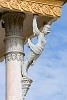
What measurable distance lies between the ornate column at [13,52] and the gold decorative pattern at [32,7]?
0.26 m

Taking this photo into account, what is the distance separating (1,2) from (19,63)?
1252 millimetres

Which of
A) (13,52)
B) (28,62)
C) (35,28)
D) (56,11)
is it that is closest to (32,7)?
(35,28)

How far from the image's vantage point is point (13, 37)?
10797 millimetres

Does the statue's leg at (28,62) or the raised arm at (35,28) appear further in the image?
the raised arm at (35,28)

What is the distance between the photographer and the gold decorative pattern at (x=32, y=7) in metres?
10.5

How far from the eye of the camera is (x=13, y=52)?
10.7 m

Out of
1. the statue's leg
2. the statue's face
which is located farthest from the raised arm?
the statue's leg

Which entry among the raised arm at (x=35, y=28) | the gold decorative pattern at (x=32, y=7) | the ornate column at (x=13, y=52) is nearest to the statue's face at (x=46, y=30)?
the raised arm at (x=35, y=28)

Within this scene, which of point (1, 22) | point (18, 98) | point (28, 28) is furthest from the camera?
point (28, 28)

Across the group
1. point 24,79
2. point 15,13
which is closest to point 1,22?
point 15,13

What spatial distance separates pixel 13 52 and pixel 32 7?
97 cm

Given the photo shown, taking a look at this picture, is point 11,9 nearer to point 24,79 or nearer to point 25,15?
point 25,15

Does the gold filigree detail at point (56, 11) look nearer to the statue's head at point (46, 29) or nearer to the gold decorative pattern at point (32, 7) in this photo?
the gold decorative pattern at point (32, 7)

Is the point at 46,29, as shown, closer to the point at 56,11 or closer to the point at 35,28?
the point at 35,28
